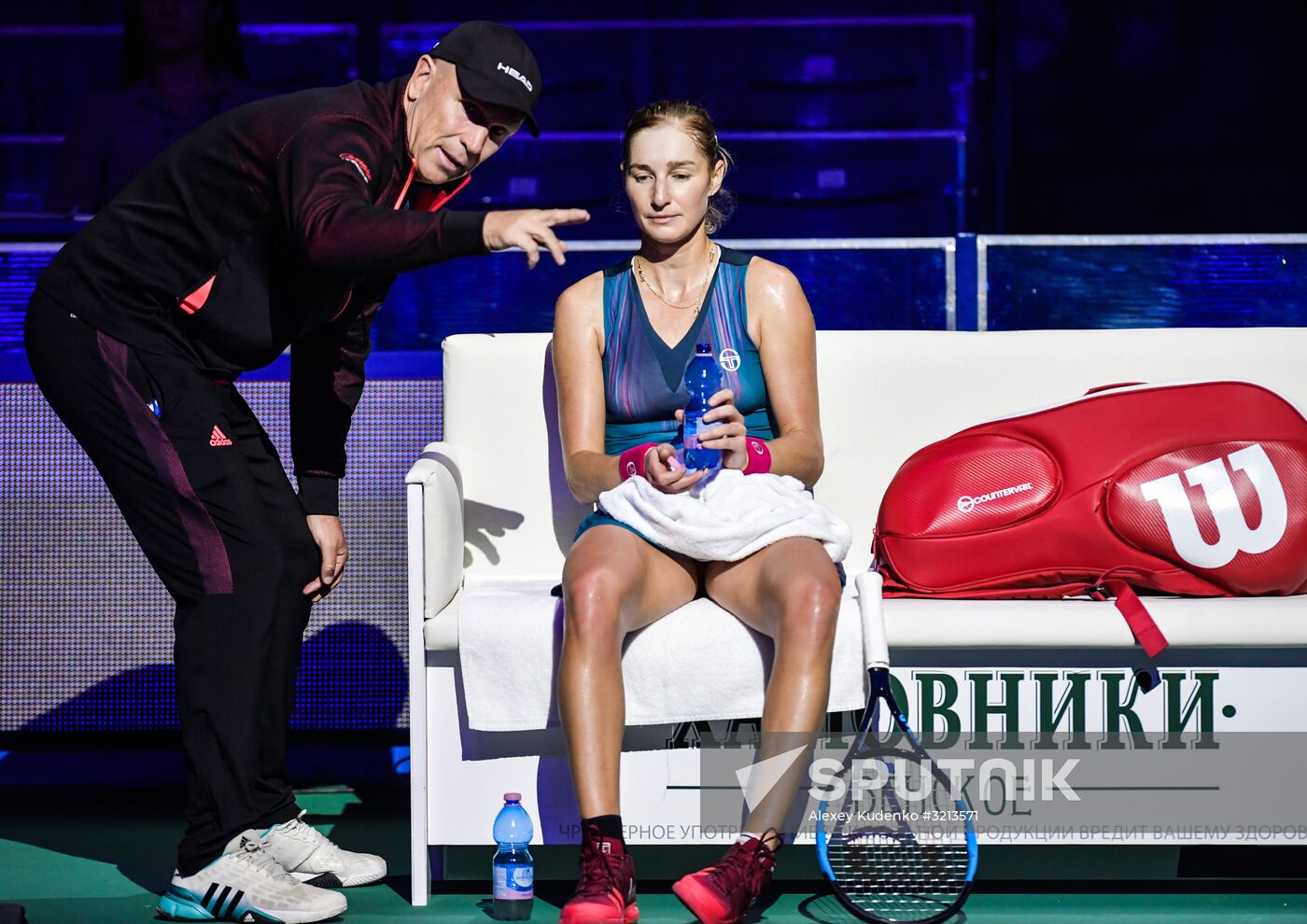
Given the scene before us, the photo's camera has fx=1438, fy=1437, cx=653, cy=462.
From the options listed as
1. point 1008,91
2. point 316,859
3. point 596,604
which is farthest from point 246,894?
point 1008,91

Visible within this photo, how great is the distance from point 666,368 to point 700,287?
19 cm

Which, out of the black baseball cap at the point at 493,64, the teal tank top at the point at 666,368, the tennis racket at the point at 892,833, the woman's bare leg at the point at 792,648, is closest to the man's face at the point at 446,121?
the black baseball cap at the point at 493,64

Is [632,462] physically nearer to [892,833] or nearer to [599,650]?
[599,650]

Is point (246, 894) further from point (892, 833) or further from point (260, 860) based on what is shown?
point (892, 833)

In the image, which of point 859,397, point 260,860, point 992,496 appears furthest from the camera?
A: point 859,397

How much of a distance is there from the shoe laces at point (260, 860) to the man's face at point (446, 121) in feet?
3.87

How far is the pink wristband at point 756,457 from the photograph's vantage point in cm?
261

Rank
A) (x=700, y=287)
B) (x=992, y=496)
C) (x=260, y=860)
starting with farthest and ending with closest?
1. (x=700, y=287)
2. (x=992, y=496)
3. (x=260, y=860)

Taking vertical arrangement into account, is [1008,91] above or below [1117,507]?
above

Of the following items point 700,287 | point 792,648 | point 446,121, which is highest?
point 446,121

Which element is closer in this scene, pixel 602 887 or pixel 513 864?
pixel 602 887

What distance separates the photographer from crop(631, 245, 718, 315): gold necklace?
2.85 m

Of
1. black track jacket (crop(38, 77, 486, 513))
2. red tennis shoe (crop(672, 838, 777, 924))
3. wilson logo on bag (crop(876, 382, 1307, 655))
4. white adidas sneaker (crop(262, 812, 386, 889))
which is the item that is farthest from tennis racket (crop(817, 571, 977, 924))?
black track jacket (crop(38, 77, 486, 513))

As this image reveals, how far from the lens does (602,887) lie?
2158 mm
